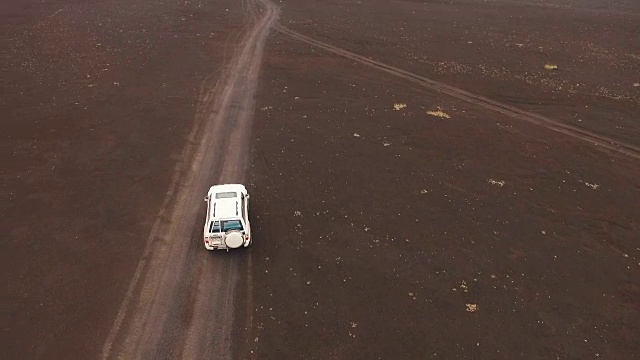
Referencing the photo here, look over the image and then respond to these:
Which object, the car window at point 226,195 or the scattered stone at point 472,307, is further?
the car window at point 226,195

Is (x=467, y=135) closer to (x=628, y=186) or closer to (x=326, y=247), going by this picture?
(x=628, y=186)

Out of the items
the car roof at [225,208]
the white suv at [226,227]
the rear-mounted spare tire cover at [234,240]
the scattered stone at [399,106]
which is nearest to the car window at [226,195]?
the car roof at [225,208]

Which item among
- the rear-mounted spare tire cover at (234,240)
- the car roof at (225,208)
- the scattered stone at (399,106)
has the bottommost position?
the rear-mounted spare tire cover at (234,240)

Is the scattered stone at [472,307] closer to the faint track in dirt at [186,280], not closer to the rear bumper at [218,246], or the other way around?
the faint track in dirt at [186,280]

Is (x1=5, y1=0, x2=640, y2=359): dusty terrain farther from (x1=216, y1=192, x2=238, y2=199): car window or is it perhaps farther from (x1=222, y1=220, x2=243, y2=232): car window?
(x1=216, y1=192, x2=238, y2=199): car window

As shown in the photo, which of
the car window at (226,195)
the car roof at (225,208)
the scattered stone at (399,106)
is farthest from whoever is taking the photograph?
the scattered stone at (399,106)

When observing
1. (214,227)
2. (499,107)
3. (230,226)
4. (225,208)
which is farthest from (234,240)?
(499,107)

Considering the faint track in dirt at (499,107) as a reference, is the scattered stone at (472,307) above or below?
below

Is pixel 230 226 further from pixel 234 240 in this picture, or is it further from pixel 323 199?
pixel 323 199
